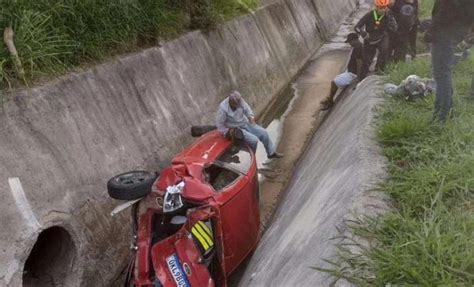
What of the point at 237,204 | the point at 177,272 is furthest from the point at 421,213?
the point at 177,272

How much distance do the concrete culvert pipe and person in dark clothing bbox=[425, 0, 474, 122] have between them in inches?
187

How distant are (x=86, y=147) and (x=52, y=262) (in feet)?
5.14

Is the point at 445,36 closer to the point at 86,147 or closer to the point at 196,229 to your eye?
the point at 196,229

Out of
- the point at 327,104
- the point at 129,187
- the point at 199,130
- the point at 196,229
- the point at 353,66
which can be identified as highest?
the point at 129,187

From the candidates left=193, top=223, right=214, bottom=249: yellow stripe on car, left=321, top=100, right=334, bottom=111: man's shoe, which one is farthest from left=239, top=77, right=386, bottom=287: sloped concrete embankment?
left=321, top=100, right=334, bottom=111: man's shoe

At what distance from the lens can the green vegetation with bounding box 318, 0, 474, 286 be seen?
331 centimetres

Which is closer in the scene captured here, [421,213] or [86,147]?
[421,213]

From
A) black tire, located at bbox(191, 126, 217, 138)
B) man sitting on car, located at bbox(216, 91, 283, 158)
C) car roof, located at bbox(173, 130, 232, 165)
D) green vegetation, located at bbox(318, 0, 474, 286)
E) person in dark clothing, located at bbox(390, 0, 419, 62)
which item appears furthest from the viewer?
person in dark clothing, located at bbox(390, 0, 419, 62)

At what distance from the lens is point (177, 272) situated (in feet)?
16.4

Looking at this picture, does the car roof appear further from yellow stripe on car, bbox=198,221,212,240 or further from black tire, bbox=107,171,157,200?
yellow stripe on car, bbox=198,221,212,240

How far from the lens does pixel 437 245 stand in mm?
3443

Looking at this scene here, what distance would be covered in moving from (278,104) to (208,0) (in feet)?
11.4

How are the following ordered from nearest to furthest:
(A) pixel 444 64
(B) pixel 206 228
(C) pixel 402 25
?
(B) pixel 206 228 → (A) pixel 444 64 → (C) pixel 402 25

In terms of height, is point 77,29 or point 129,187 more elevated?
point 77,29
